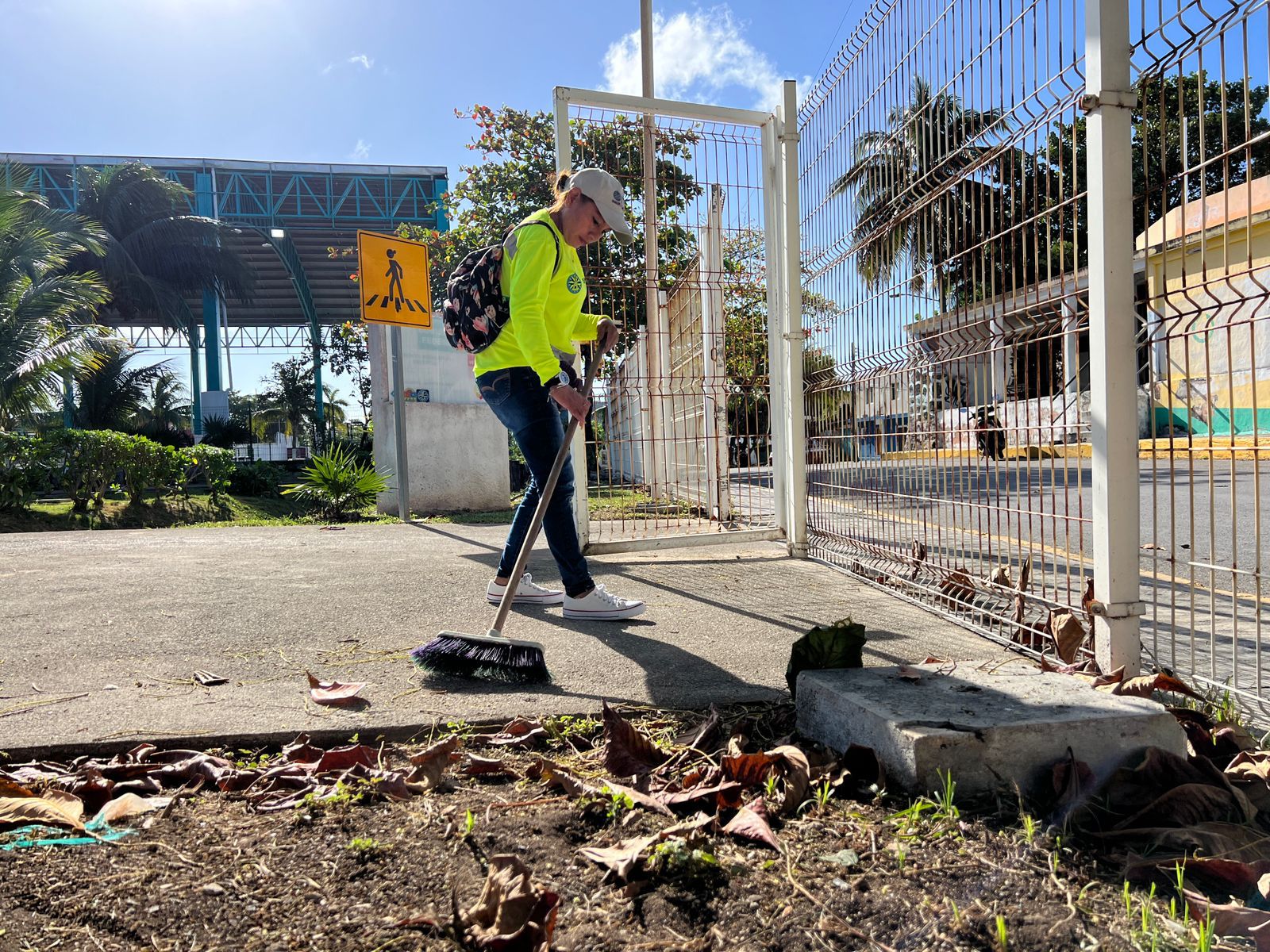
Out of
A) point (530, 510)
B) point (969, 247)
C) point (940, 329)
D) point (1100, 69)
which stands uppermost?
point (1100, 69)

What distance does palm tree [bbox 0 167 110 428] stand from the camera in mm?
13844

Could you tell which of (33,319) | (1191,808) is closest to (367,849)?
(1191,808)

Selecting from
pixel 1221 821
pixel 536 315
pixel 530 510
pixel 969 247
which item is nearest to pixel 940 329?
pixel 969 247

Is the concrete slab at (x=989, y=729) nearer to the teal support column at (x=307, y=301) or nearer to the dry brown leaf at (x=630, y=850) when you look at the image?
the dry brown leaf at (x=630, y=850)

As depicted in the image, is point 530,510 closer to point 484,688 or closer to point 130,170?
point 484,688

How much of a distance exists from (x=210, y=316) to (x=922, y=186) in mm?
37009

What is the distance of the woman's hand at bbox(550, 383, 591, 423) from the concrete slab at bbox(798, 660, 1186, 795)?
163 cm

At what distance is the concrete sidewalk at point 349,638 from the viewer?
8.01 ft

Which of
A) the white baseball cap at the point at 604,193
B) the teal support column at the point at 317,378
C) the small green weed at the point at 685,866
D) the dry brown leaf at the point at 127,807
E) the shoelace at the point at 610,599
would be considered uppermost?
the teal support column at the point at 317,378

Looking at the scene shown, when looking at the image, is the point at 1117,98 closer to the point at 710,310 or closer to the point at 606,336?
the point at 606,336

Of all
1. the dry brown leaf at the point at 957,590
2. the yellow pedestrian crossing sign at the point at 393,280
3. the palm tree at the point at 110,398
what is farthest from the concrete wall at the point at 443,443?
the palm tree at the point at 110,398

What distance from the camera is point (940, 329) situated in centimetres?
351

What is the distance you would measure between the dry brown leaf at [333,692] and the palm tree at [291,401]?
4154 cm

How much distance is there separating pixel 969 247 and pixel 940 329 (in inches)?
13.8
